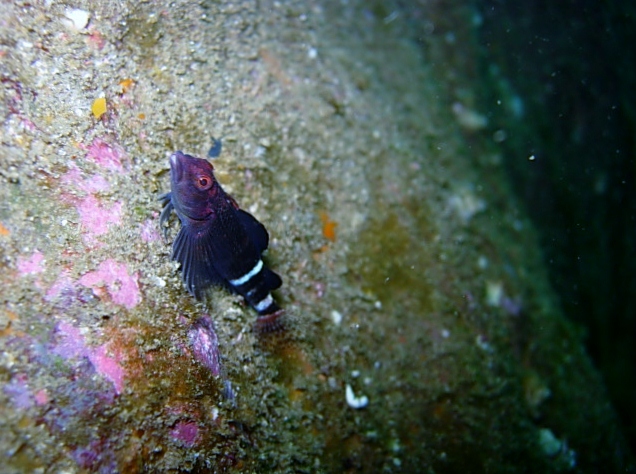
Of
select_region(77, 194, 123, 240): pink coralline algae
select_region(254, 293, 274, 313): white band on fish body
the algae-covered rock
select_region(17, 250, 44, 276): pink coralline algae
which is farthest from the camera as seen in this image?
select_region(254, 293, 274, 313): white band on fish body

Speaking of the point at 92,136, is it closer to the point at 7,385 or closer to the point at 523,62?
the point at 7,385

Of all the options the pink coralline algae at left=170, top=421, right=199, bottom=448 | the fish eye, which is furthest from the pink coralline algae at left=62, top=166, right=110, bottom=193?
the pink coralline algae at left=170, top=421, right=199, bottom=448

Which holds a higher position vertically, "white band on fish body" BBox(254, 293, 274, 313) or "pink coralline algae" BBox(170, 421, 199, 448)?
"white band on fish body" BBox(254, 293, 274, 313)

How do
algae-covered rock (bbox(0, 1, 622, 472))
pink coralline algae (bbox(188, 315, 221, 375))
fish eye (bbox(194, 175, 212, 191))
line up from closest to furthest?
algae-covered rock (bbox(0, 1, 622, 472)) < pink coralline algae (bbox(188, 315, 221, 375)) < fish eye (bbox(194, 175, 212, 191))

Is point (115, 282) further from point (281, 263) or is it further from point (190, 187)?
point (281, 263)

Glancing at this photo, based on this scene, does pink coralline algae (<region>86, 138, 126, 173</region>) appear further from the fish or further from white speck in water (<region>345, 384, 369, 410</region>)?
white speck in water (<region>345, 384, 369, 410</region>)

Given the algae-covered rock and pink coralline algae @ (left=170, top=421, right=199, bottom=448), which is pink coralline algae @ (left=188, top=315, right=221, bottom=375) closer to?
the algae-covered rock

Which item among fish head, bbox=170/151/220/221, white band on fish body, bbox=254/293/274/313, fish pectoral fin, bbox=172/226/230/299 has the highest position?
fish head, bbox=170/151/220/221

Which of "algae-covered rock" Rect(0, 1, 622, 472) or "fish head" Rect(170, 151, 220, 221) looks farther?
"fish head" Rect(170, 151, 220, 221)
